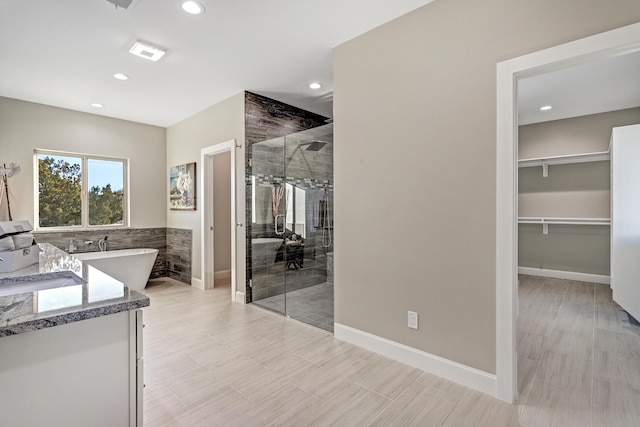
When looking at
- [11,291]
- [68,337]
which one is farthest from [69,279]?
[68,337]

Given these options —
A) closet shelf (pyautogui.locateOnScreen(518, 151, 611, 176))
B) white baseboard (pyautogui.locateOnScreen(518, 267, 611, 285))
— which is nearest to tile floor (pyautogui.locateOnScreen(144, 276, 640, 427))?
white baseboard (pyautogui.locateOnScreen(518, 267, 611, 285))

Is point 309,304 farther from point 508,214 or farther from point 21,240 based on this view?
Result: point 21,240

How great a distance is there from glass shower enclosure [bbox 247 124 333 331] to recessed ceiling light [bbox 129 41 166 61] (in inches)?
56.0

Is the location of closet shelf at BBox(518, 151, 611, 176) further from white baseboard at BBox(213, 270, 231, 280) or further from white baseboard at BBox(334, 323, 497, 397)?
white baseboard at BBox(213, 270, 231, 280)

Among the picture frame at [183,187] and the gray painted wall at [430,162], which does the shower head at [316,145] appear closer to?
the gray painted wall at [430,162]

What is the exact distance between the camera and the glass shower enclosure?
12.8ft

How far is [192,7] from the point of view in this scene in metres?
2.32

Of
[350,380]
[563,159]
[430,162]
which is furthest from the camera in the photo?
[563,159]

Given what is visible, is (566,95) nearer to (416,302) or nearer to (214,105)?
(416,302)

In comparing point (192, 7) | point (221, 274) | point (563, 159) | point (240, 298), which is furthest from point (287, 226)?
point (563, 159)

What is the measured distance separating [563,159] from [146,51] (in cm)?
587

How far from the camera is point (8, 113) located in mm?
4074

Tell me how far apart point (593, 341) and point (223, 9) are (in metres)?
4.18

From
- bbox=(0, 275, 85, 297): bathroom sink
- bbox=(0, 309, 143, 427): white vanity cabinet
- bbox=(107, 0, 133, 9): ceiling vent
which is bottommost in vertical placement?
bbox=(0, 309, 143, 427): white vanity cabinet
